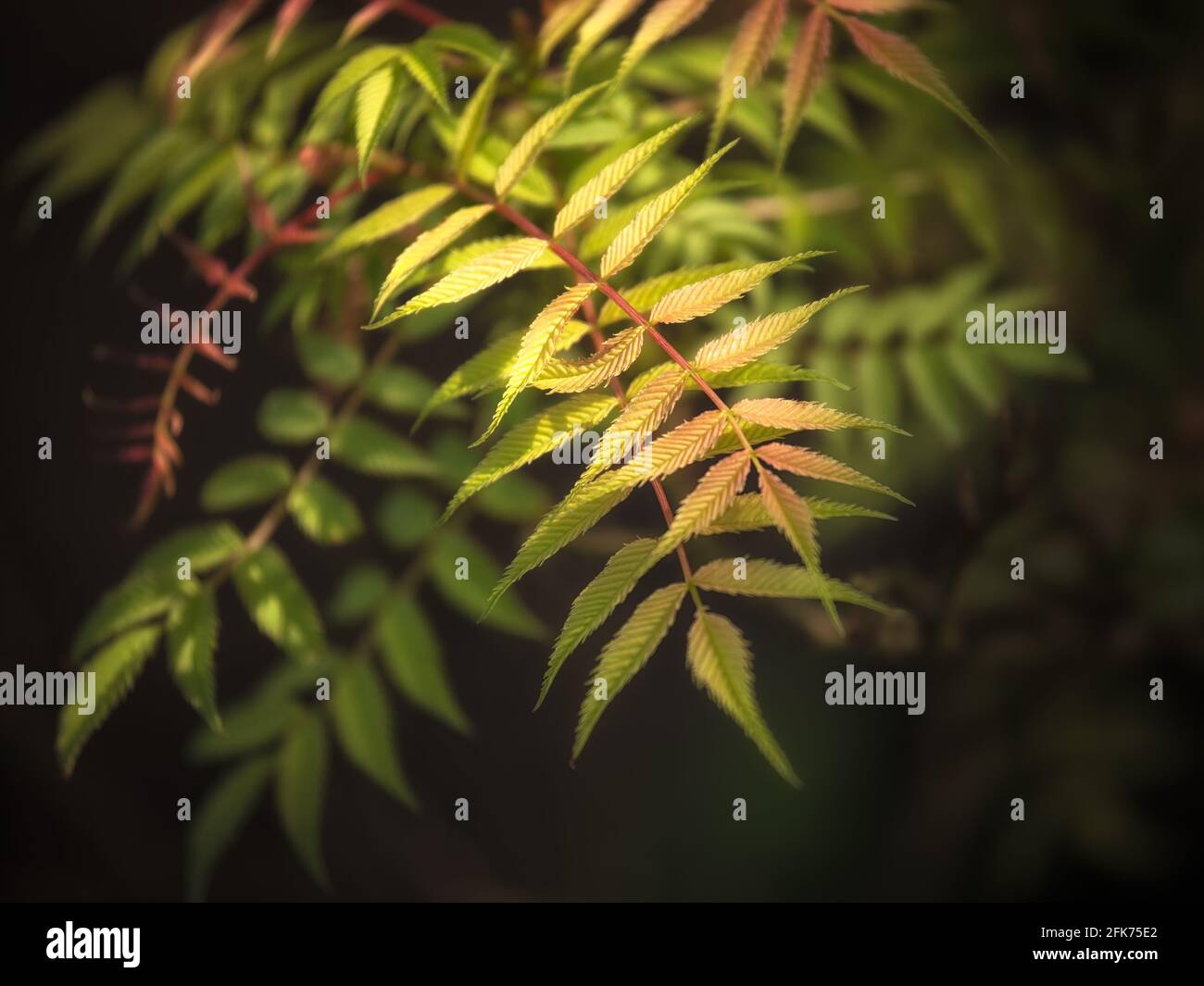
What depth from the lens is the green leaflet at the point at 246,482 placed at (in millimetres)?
1401

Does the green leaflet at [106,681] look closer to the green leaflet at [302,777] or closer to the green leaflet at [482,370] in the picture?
the green leaflet at [302,777]

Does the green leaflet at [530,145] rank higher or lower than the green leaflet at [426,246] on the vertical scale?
higher

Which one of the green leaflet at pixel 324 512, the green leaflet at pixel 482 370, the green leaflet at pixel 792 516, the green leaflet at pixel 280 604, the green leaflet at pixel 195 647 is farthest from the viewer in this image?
the green leaflet at pixel 324 512

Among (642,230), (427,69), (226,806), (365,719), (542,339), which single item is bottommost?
(226,806)

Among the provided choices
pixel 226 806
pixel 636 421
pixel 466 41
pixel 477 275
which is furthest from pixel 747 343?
pixel 226 806

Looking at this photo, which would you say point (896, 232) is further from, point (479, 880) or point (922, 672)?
point (479, 880)

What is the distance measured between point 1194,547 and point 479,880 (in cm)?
150

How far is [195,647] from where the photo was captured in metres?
1.19

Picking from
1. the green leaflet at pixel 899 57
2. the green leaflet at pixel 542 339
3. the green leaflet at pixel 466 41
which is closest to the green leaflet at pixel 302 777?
the green leaflet at pixel 542 339

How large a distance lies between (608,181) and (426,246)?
186 mm

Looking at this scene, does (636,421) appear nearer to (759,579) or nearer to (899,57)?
(759,579)

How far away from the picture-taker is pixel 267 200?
1.39 meters

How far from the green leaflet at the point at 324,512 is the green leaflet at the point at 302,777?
314 mm
